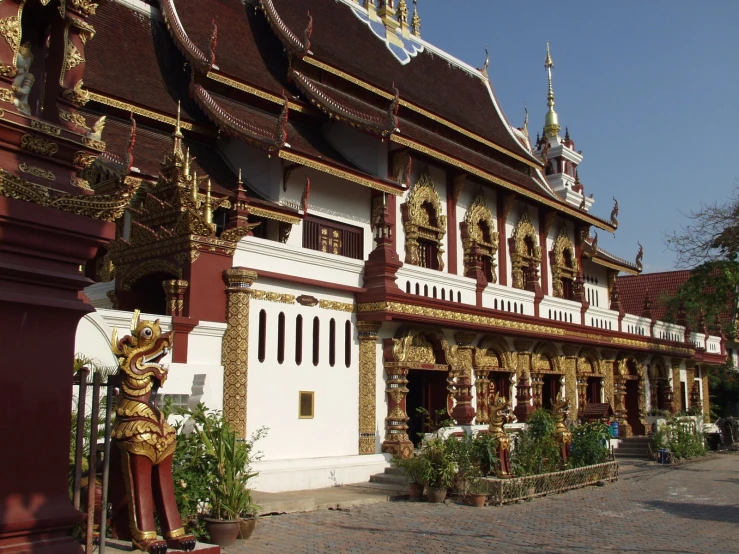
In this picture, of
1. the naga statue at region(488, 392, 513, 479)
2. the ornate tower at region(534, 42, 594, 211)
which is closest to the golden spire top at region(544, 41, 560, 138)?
the ornate tower at region(534, 42, 594, 211)

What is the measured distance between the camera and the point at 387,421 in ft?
42.6

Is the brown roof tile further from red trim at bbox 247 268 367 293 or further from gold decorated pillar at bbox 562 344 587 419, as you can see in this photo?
red trim at bbox 247 268 367 293

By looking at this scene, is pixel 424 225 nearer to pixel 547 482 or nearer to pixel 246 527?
pixel 547 482

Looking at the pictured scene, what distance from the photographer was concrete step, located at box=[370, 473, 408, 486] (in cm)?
1196

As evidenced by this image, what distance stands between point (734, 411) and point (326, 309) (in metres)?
22.2

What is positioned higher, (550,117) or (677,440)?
(550,117)

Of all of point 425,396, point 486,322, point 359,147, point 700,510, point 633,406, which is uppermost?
point 359,147

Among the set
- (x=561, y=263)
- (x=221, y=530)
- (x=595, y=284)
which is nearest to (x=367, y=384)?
(x=221, y=530)

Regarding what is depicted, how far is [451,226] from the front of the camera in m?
17.2

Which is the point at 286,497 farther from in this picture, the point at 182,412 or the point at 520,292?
the point at 520,292

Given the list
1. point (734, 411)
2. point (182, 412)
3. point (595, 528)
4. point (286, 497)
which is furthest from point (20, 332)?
point (734, 411)

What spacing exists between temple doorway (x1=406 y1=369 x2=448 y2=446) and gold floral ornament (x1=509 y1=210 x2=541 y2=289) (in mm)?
4853

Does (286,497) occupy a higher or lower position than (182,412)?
lower

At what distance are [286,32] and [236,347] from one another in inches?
317
